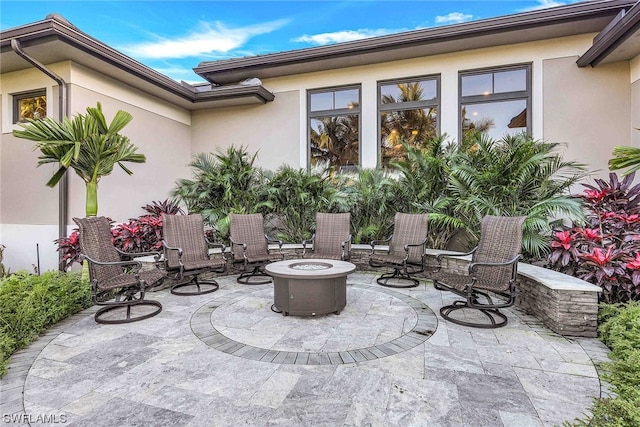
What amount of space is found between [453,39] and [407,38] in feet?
2.95

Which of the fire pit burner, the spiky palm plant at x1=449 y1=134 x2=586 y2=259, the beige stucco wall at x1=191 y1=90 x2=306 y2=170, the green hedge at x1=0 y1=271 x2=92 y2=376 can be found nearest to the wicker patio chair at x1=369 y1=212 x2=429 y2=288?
the spiky palm plant at x1=449 y1=134 x2=586 y2=259

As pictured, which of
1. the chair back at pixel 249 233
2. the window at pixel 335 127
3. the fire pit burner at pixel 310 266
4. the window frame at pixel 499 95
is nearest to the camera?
the fire pit burner at pixel 310 266

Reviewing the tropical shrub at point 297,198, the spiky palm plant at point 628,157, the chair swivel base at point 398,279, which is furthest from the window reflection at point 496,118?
the spiky palm plant at point 628,157

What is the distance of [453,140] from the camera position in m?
7.04

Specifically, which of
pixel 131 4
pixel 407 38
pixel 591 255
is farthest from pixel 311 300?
pixel 131 4

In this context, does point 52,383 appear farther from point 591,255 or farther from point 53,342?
point 591,255

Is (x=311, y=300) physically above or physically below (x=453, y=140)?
below

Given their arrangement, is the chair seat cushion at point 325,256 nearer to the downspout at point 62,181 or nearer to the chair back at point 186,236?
the chair back at point 186,236

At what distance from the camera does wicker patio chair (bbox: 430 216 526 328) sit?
3521 millimetres

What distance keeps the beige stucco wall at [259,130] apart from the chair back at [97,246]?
4.70 metres

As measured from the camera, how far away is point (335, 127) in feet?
26.3

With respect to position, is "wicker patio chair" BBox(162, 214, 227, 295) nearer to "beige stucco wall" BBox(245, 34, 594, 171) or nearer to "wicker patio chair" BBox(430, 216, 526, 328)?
"wicker patio chair" BBox(430, 216, 526, 328)

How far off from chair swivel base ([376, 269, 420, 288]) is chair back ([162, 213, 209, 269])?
10.1ft

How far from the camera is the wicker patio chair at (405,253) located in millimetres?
5297
